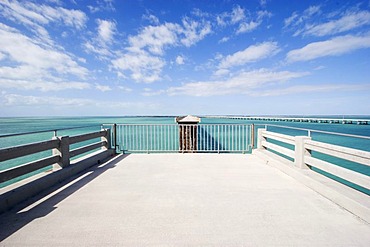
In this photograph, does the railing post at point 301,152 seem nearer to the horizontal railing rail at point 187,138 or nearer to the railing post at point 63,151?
the horizontal railing rail at point 187,138

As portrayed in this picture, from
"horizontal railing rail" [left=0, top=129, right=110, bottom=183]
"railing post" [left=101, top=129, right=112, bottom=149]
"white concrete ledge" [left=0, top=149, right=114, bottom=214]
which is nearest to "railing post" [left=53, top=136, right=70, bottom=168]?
"horizontal railing rail" [left=0, top=129, right=110, bottom=183]

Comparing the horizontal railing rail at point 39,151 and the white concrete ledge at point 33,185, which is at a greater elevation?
the horizontal railing rail at point 39,151

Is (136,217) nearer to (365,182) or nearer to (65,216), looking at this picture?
(65,216)

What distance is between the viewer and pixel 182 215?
281cm

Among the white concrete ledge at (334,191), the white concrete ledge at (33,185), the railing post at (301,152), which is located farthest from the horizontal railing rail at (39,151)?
the railing post at (301,152)

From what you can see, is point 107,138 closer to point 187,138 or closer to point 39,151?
point 39,151

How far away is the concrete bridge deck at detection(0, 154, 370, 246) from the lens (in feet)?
7.52

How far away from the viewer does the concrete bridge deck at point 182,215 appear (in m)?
2.29

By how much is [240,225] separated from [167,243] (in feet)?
3.42

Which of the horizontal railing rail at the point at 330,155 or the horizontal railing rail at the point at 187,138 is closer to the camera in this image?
the horizontal railing rail at the point at 330,155

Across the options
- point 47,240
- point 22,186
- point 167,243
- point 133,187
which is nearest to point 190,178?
point 133,187

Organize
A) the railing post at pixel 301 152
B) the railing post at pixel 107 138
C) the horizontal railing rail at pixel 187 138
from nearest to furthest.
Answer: the railing post at pixel 301 152
the railing post at pixel 107 138
the horizontal railing rail at pixel 187 138

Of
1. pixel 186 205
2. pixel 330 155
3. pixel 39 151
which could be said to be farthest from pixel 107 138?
pixel 330 155

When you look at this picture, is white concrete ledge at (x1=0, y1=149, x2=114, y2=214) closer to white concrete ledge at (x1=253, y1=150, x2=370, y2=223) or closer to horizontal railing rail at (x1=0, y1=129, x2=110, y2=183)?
horizontal railing rail at (x1=0, y1=129, x2=110, y2=183)
